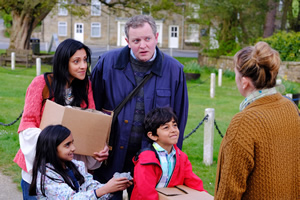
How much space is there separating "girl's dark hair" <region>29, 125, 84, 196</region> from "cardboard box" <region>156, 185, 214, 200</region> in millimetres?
727

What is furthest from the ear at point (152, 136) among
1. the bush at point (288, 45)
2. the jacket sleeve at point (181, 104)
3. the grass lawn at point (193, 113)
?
the bush at point (288, 45)

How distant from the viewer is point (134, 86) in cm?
388

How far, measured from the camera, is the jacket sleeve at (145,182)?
346 cm

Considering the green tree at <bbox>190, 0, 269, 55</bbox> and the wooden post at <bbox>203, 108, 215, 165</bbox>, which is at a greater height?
the green tree at <bbox>190, 0, 269, 55</bbox>

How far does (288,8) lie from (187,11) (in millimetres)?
6798

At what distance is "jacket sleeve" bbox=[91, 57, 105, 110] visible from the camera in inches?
158

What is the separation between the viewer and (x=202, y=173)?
701cm

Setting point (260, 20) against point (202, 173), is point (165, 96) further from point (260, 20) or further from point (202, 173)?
point (260, 20)

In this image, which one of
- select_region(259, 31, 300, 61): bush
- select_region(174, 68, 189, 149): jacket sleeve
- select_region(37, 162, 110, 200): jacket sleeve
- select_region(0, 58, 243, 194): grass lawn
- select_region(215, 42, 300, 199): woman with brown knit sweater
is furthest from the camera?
select_region(259, 31, 300, 61): bush

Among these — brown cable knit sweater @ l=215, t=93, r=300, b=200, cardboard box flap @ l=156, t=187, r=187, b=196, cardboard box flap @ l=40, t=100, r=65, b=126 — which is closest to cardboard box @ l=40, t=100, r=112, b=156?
cardboard box flap @ l=40, t=100, r=65, b=126

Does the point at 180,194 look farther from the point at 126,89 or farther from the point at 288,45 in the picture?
the point at 288,45

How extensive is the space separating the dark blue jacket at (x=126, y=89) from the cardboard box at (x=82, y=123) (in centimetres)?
21

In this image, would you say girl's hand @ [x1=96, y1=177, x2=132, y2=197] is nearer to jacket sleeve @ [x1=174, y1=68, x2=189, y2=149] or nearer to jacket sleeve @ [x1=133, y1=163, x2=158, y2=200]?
jacket sleeve @ [x1=133, y1=163, x2=158, y2=200]

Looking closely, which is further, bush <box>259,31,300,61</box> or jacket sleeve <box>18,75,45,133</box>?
bush <box>259,31,300,61</box>
